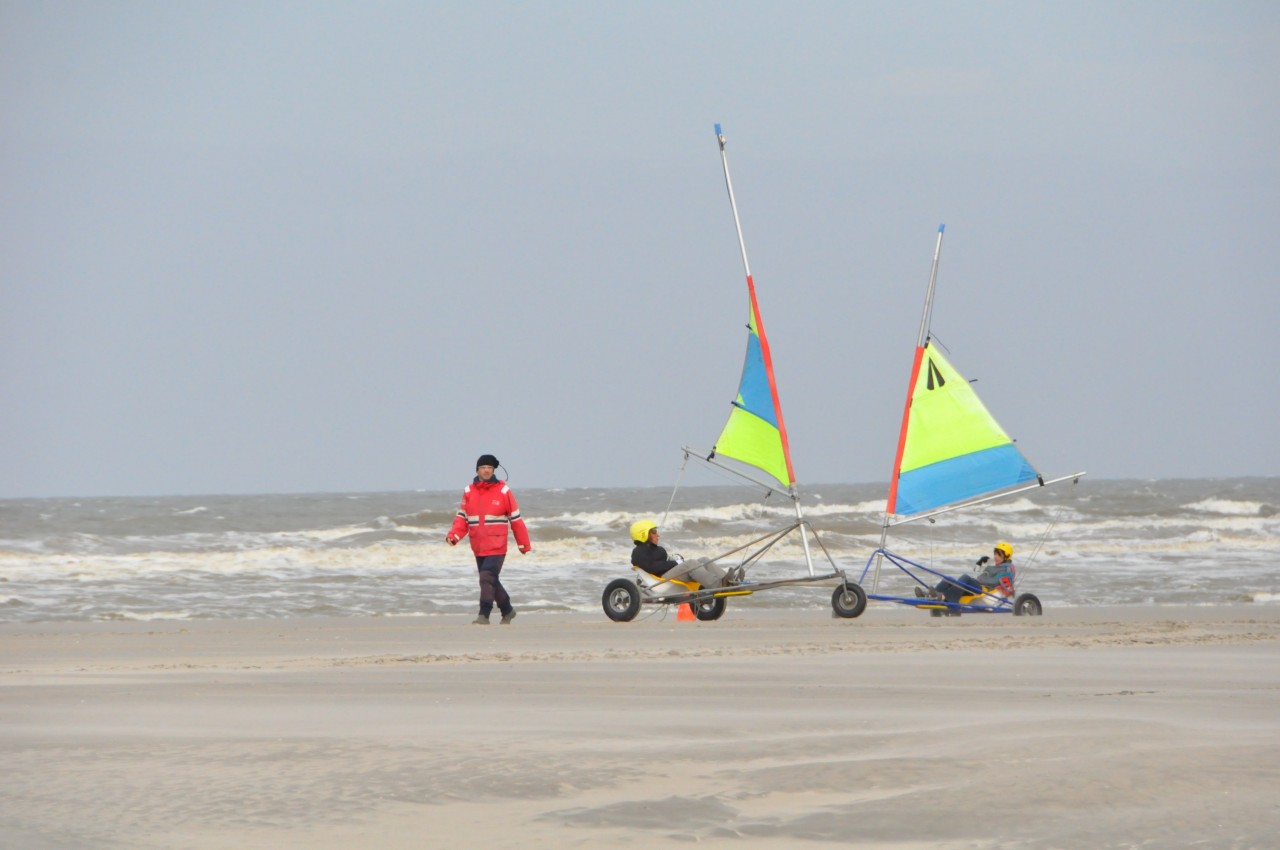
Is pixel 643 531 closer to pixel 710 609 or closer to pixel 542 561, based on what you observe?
pixel 710 609

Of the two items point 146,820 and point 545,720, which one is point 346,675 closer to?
point 545,720

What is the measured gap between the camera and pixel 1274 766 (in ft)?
16.6

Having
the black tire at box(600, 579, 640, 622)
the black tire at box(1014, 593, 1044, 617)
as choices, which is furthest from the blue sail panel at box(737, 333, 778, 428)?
the black tire at box(1014, 593, 1044, 617)

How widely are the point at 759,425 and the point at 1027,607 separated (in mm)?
3038

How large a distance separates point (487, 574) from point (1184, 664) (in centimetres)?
636

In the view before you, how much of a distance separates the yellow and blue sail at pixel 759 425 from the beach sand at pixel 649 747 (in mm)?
4375

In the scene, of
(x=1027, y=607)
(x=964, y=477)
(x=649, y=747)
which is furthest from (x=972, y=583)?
(x=649, y=747)

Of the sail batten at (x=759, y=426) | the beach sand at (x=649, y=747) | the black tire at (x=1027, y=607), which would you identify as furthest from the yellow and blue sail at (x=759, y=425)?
the beach sand at (x=649, y=747)

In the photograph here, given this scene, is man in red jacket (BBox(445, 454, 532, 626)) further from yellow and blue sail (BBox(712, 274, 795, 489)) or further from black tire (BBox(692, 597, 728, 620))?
yellow and blue sail (BBox(712, 274, 795, 489))

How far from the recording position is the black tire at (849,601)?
13469 mm

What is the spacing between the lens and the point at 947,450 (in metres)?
15.8

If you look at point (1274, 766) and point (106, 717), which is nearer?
point (1274, 766)

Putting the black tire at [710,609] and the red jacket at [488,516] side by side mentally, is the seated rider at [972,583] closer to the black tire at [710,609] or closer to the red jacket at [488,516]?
the black tire at [710,609]

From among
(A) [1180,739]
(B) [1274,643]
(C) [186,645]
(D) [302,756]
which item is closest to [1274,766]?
(A) [1180,739]
